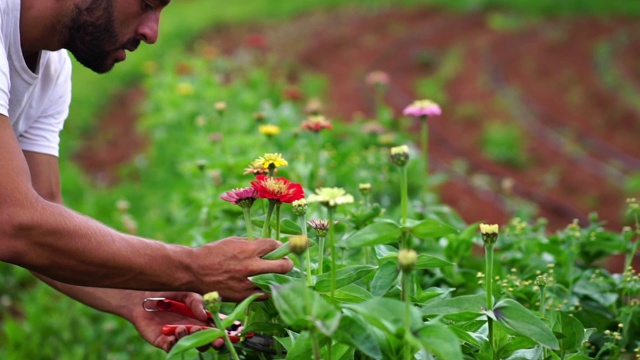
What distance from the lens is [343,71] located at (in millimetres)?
8250

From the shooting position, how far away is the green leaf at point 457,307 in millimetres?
1585

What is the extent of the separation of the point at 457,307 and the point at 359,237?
0.71 feet

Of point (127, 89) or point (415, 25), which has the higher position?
point (415, 25)

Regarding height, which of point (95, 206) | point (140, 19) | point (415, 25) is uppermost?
point (415, 25)

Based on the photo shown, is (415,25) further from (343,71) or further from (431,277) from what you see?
(431,277)

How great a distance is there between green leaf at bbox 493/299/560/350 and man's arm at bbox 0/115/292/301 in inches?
15.2

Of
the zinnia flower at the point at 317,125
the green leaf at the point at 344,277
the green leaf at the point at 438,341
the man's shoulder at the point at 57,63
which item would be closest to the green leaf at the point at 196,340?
the green leaf at the point at 344,277

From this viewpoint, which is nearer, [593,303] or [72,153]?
[593,303]

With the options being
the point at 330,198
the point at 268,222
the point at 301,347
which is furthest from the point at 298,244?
the point at 268,222

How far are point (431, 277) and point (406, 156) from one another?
2.77 feet

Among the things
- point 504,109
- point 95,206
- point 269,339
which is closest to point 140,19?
point 269,339

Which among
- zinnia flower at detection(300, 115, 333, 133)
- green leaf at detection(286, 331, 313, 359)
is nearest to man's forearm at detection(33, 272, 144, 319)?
green leaf at detection(286, 331, 313, 359)

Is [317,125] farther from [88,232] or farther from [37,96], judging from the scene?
[88,232]

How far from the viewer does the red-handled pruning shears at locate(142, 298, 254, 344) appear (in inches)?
68.4
